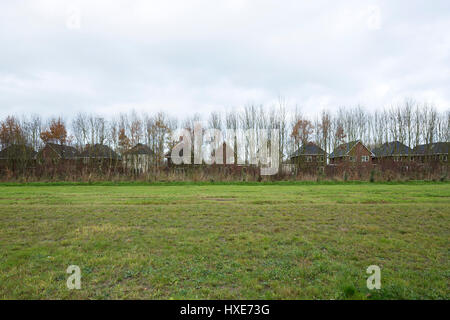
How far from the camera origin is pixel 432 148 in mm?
34312

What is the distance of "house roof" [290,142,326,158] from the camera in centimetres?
3225

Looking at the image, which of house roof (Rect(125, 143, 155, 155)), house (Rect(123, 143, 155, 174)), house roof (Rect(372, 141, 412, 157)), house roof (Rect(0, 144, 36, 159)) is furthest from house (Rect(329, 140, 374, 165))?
house roof (Rect(0, 144, 36, 159))

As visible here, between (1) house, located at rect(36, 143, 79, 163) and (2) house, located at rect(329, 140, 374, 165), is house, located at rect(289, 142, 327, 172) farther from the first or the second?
(1) house, located at rect(36, 143, 79, 163)

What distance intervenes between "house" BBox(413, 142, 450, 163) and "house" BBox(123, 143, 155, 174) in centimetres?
3903

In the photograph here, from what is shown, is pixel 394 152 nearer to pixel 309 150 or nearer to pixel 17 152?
pixel 309 150

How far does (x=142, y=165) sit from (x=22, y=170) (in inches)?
623

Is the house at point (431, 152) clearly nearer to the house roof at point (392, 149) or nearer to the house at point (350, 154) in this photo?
the house roof at point (392, 149)

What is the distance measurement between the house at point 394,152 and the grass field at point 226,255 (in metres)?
33.9

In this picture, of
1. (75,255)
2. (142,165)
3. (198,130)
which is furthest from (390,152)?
(75,255)

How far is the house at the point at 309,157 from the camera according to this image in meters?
30.1

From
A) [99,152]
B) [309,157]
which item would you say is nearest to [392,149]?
[309,157]

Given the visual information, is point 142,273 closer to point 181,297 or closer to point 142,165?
point 181,297

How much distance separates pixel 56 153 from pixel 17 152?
516 cm
